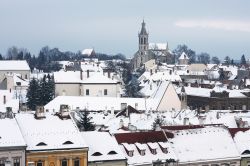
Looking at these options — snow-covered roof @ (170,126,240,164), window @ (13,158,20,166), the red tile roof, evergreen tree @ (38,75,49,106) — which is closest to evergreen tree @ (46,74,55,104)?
evergreen tree @ (38,75,49,106)

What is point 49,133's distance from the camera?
43781 millimetres

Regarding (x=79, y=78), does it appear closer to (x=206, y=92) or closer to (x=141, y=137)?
(x=206, y=92)

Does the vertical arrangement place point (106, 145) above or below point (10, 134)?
below

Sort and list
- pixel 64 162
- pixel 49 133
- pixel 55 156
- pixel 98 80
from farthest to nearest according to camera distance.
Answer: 1. pixel 98 80
2. pixel 49 133
3. pixel 64 162
4. pixel 55 156

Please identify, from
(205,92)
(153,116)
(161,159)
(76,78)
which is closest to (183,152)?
(161,159)

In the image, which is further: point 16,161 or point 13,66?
point 13,66

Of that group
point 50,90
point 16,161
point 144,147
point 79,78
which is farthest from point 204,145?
point 50,90

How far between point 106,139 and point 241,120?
23422 millimetres

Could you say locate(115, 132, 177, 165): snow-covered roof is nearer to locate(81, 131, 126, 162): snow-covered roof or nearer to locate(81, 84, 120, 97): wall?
locate(81, 131, 126, 162): snow-covered roof

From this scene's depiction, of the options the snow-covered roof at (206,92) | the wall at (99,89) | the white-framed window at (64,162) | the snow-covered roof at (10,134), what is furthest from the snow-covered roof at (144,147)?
the snow-covered roof at (206,92)

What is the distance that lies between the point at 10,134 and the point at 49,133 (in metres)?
3.28

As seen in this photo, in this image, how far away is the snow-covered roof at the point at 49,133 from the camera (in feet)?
139

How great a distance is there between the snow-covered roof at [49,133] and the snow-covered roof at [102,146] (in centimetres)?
142

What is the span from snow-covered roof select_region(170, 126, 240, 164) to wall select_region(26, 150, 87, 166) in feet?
29.0
